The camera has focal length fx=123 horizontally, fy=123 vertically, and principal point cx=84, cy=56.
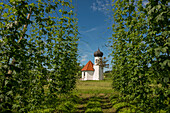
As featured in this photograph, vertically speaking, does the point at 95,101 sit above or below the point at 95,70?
below

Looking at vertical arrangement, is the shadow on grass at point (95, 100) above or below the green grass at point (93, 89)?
above

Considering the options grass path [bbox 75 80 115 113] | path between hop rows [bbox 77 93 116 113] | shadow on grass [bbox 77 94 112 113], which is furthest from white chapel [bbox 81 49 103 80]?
path between hop rows [bbox 77 93 116 113]

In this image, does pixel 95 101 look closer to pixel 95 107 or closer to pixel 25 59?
pixel 95 107

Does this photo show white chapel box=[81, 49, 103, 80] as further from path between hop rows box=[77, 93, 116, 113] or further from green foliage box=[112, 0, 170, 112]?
green foliage box=[112, 0, 170, 112]

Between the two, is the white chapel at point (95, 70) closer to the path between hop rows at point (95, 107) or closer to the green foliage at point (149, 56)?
the path between hop rows at point (95, 107)

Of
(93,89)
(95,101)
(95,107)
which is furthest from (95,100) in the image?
(93,89)

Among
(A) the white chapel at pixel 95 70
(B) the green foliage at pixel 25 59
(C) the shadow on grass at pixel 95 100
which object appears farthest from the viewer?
(A) the white chapel at pixel 95 70

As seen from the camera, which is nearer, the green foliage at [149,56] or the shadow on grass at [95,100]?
the green foliage at [149,56]

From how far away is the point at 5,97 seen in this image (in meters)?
2.49

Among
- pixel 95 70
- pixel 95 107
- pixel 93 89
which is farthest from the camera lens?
pixel 95 70

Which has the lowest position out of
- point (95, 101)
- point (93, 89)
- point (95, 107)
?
point (93, 89)

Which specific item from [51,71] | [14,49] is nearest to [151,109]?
[51,71]

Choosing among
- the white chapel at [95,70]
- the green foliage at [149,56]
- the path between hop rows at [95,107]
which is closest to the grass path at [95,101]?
the path between hop rows at [95,107]

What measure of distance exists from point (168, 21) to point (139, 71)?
2307 mm
